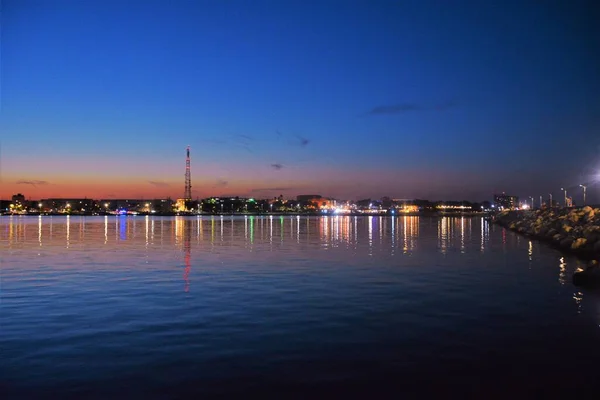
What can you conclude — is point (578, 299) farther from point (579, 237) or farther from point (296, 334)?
point (579, 237)

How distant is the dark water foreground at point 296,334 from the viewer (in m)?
8.77

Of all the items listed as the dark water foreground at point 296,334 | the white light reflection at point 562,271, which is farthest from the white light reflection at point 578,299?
the white light reflection at point 562,271

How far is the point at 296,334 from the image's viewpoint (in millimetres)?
12180

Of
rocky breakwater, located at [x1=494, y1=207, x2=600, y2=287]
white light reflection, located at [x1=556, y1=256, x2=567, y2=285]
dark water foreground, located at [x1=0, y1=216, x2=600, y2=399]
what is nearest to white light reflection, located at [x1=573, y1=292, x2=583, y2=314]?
dark water foreground, located at [x1=0, y1=216, x2=600, y2=399]

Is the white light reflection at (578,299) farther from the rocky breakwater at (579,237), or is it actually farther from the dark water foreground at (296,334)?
the rocky breakwater at (579,237)

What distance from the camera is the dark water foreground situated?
8.77 metres

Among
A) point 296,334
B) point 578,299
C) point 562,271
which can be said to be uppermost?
point 296,334

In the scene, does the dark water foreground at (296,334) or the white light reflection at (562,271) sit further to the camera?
the white light reflection at (562,271)

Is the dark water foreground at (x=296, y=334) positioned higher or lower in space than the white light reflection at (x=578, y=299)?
higher

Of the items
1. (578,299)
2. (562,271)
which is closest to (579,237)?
(562,271)

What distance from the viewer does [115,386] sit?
8.54 meters

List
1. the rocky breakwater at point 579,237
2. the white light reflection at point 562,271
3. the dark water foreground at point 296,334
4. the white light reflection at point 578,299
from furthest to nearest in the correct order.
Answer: the white light reflection at point 562,271 < the rocky breakwater at point 579,237 < the white light reflection at point 578,299 < the dark water foreground at point 296,334

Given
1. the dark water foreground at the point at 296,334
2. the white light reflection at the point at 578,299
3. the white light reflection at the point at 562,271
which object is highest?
the dark water foreground at the point at 296,334

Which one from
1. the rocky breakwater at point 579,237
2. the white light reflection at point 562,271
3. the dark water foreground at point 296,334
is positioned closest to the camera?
the dark water foreground at point 296,334
